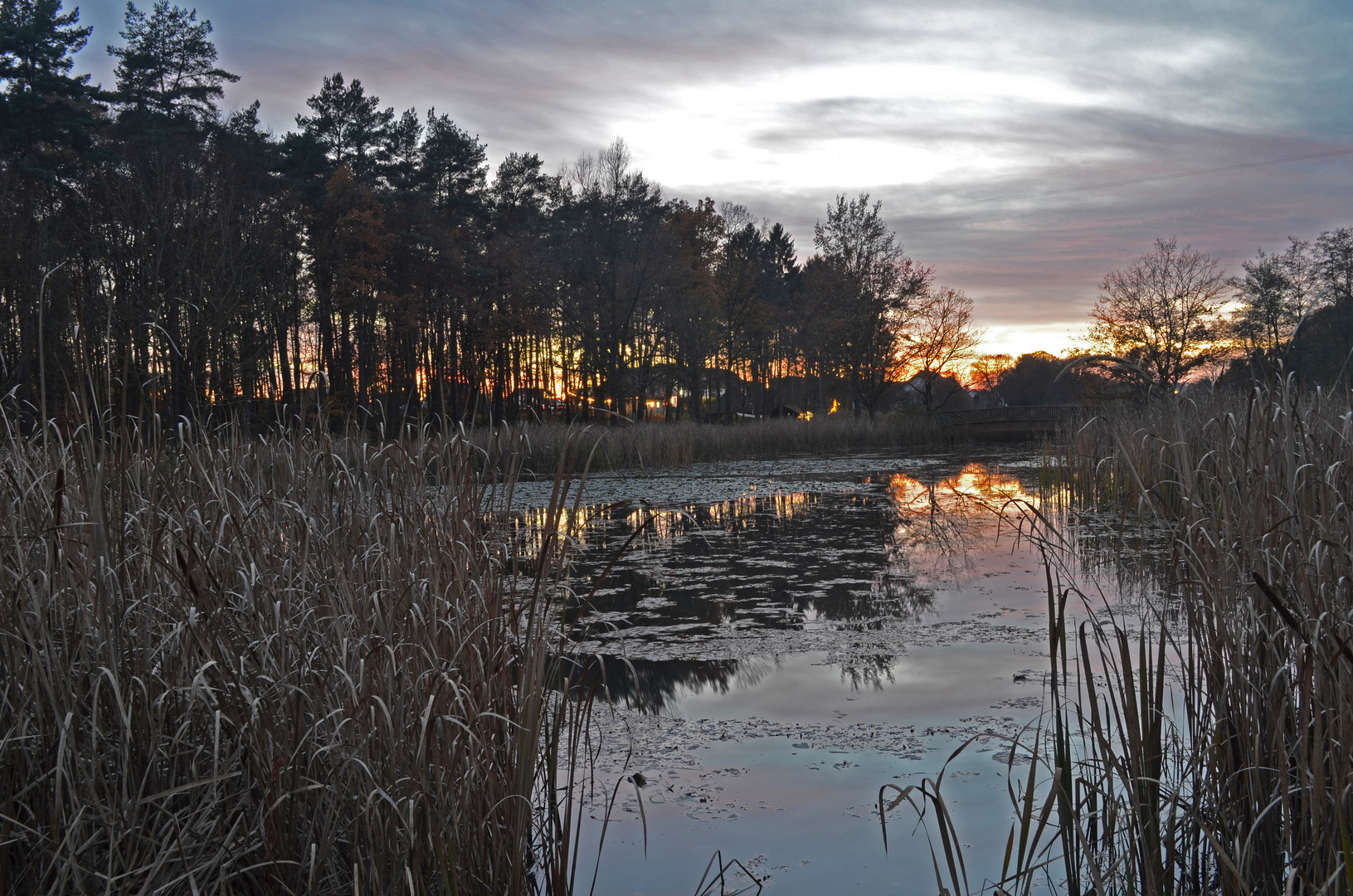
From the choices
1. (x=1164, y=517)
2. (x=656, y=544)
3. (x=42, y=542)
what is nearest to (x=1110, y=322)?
(x=656, y=544)

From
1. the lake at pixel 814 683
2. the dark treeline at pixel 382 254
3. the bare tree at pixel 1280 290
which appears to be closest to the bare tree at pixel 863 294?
the dark treeline at pixel 382 254

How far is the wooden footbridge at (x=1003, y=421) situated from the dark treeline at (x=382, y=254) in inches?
137

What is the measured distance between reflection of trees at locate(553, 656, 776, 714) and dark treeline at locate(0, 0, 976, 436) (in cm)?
1247

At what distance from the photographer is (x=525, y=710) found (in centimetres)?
221

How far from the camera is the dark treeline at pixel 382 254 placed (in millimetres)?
19094

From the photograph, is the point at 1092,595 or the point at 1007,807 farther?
the point at 1092,595

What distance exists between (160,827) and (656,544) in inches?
279

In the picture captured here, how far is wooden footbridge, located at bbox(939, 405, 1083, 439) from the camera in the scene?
30516 millimetres

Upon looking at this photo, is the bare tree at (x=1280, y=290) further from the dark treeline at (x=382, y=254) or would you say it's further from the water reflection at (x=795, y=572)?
the water reflection at (x=795, y=572)

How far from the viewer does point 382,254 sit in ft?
95.0

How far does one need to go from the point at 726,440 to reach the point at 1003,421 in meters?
14.9

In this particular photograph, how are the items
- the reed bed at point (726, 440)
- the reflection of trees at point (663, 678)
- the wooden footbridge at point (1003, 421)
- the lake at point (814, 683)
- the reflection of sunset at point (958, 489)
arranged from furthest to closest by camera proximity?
the wooden footbridge at point (1003, 421) → the reed bed at point (726, 440) → the reflection of sunset at point (958, 489) → the reflection of trees at point (663, 678) → the lake at point (814, 683)

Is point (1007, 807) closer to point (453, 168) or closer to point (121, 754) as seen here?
point (121, 754)

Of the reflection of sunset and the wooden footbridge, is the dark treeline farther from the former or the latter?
the reflection of sunset
